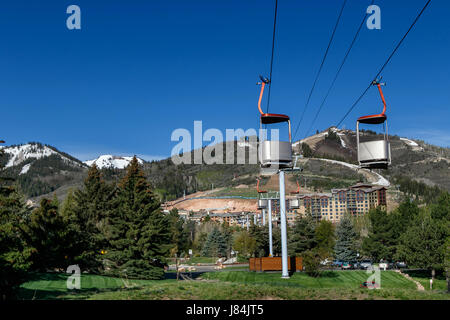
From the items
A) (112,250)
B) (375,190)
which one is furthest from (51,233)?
(375,190)

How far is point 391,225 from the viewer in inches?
2648

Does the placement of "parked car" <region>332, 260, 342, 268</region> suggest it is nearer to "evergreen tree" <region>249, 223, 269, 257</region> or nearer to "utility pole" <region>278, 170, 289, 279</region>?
"evergreen tree" <region>249, 223, 269, 257</region>

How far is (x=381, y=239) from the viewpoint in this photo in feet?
221

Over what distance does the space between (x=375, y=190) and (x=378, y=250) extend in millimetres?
134373

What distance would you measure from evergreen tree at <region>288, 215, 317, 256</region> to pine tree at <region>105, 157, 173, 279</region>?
773 inches

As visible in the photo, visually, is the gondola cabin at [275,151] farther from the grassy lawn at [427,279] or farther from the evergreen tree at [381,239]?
the evergreen tree at [381,239]

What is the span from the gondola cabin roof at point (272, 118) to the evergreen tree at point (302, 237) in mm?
40810

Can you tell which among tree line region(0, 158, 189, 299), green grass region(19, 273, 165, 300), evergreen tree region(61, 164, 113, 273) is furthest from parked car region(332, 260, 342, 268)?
green grass region(19, 273, 165, 300)

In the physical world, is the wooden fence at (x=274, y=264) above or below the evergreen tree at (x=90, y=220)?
below

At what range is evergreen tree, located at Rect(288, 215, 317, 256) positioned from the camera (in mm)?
59188

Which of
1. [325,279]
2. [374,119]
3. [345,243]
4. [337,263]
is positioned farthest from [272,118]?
[337,263]

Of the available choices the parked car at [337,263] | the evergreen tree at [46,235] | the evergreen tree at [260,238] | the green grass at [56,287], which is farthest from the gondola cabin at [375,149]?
the parked car at [337,263]

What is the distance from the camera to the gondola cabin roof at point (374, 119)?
682 inches
